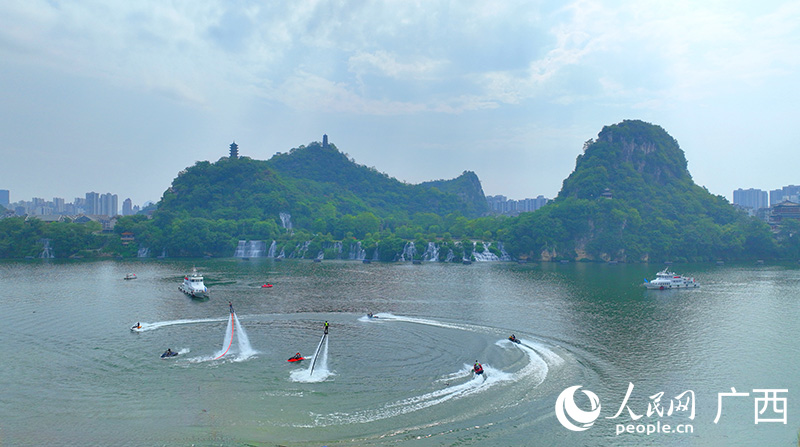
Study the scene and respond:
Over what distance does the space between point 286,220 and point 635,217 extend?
118639mm

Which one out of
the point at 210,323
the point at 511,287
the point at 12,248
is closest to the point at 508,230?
the point at 511,287

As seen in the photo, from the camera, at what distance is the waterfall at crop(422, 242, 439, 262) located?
142m

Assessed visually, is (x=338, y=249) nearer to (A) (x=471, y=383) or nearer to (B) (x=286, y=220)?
(B) (x=286, y=220)

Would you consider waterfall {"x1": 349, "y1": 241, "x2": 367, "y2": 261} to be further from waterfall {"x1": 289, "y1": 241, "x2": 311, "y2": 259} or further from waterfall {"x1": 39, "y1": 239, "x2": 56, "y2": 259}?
waterfall {"x1": 39, "y1": 239, "x2": 56, "y2": 259}

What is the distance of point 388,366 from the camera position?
38.1 m

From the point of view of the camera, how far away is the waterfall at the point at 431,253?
14200 centimetres

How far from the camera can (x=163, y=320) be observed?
2199 inches

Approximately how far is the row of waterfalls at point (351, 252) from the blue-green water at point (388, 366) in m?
63.4

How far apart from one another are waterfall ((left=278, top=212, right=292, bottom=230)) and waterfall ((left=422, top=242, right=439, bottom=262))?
207 ft

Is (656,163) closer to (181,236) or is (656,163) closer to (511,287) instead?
(511,287)

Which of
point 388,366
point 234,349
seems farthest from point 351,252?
point 388,366

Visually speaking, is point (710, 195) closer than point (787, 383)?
No

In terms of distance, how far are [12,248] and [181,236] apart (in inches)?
A: 1729

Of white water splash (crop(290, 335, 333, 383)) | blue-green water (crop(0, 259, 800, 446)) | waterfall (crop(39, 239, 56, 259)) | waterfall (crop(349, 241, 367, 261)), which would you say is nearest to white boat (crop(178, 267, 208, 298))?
blue-green water (crop(0, 259, 800, 446))
